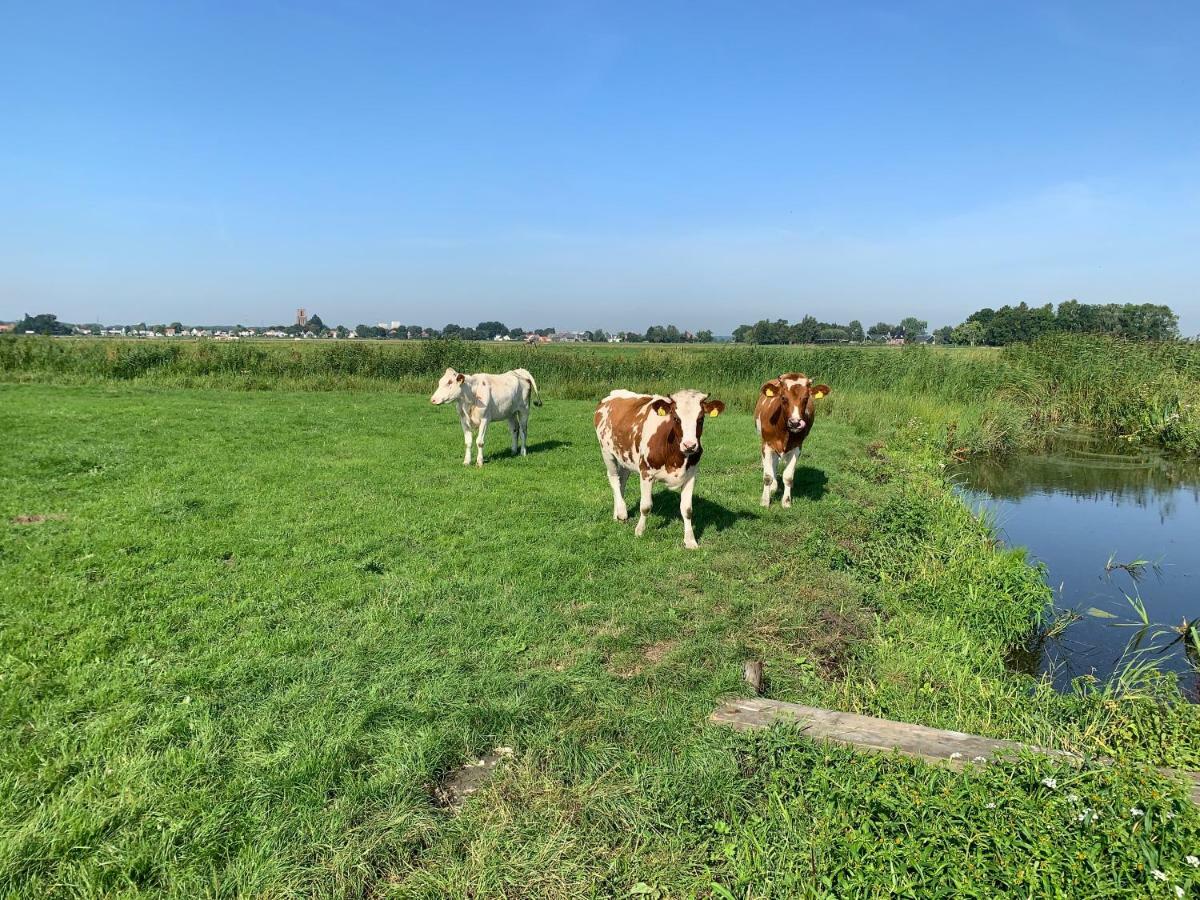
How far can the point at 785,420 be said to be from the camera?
8406mm

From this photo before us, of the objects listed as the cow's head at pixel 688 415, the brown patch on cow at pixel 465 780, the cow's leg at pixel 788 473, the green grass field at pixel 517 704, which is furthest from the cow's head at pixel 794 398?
the brown patch on cow at pixel 465 780

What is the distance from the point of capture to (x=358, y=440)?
1241 centimetres

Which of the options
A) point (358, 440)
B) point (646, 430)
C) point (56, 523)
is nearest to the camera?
point (56, 523)

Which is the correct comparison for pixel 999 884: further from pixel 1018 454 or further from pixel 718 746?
pixel 1018 454

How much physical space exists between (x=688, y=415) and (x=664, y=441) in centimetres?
49

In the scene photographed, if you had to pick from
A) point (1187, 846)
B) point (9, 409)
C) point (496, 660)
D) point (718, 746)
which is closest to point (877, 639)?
point (718, 746)

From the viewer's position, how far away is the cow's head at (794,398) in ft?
27.0

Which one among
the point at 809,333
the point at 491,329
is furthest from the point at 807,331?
the point at 491,329

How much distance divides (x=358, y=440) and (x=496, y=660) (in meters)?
9.13

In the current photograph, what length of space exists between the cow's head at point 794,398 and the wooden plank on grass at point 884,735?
4918 mm

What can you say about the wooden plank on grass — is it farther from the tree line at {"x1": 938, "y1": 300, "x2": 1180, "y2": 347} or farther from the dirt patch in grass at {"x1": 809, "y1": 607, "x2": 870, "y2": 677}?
the tree line at {"x1": 938, "y1": 300, "x2": 1180, "y2": 347}

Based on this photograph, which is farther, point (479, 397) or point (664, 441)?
point (479, 397)

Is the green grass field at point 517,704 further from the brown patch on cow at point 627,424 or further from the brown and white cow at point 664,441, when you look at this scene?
the brown patch on cow at point 627,424

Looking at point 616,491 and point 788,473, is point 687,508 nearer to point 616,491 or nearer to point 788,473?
point 616,491
